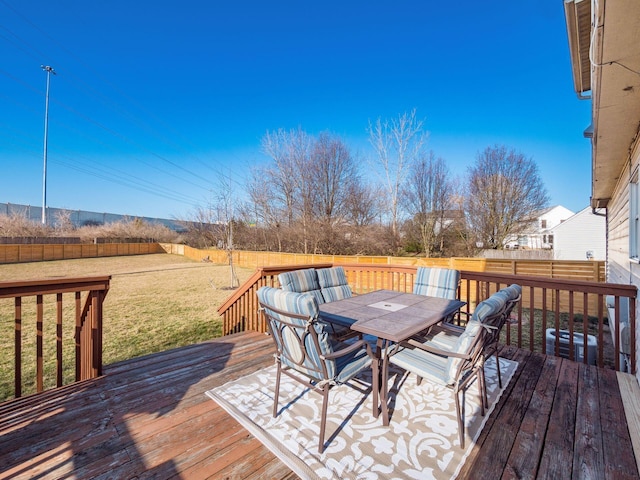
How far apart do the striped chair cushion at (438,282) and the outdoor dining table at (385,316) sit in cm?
38

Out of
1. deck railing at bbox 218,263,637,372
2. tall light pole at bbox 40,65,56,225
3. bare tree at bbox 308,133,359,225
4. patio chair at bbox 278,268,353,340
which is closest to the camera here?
deck railing at bbox 218,263,637,372

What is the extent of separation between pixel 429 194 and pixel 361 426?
552 inches

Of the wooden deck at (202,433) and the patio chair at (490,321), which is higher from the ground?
the patio chair at (490,321)

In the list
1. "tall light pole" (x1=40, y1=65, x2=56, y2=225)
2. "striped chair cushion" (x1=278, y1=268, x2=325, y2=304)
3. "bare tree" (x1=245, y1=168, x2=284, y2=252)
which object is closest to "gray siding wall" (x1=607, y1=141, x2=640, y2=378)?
"striped chair cushion" (x1=278, y1=268, x2=325, y2=304)

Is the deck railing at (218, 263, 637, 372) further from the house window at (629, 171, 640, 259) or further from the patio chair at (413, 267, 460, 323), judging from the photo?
the house window at (629, 171, 640, 259)

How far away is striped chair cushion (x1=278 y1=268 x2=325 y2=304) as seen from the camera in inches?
121

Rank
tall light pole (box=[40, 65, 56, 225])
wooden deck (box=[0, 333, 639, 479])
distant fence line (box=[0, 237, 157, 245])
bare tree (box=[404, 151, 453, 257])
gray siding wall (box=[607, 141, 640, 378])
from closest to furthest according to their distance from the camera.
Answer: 1. wooden deck (box=[0, 333, 639, 479])
2. gray siding wall (box=[607, 141, 640, 378])
3. bare tree (box=[404, 151, 453, 257])
4. distant fence line (box=[0, 237, 157, 245])
5. tall light pole (box=[40, 65, 56, 225])

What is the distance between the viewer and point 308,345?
1.82m

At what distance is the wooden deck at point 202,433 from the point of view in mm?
1543

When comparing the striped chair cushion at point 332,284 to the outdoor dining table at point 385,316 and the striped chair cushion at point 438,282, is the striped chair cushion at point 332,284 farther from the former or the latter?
the striped chair cushion at point 438,282

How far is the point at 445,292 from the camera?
338 cm

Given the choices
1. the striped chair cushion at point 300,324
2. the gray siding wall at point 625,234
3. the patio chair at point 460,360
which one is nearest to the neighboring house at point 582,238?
the gray siding wall at point 625,234

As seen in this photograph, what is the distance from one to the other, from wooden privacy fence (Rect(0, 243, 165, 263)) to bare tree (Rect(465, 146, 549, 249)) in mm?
27145

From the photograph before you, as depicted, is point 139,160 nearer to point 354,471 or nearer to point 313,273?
point 313,273
